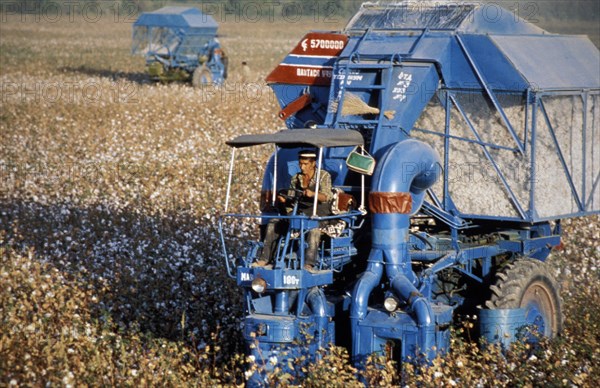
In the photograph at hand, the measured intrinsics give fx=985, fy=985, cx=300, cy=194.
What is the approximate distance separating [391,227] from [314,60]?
8.66 ft

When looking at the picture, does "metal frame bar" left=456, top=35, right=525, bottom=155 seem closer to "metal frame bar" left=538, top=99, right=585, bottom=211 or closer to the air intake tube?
"metal frame bar" left=538, top=99, right=585, bottom=211

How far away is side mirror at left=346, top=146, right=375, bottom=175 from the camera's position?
8.84m

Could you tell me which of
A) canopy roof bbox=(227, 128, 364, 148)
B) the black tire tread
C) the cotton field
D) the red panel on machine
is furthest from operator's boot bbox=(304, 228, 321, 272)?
the red panel on machine

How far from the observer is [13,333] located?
31.1ft

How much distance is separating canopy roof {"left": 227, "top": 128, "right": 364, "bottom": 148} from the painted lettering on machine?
1.63 meters

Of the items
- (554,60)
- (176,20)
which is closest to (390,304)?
(554,60)

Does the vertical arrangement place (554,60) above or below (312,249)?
above

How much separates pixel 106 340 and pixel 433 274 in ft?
10.8

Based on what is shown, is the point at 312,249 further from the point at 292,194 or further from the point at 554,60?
the point at 554,60

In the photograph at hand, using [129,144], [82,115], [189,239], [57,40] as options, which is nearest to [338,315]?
[189,239]

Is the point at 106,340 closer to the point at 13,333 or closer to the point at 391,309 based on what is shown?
the point at 13,333

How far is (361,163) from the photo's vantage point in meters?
8.85

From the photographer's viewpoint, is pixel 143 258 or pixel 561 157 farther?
pixel 143 258

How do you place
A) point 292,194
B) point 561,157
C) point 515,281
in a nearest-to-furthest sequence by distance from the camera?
1. point 292,194
2. point 515,281
3. point 561,157
